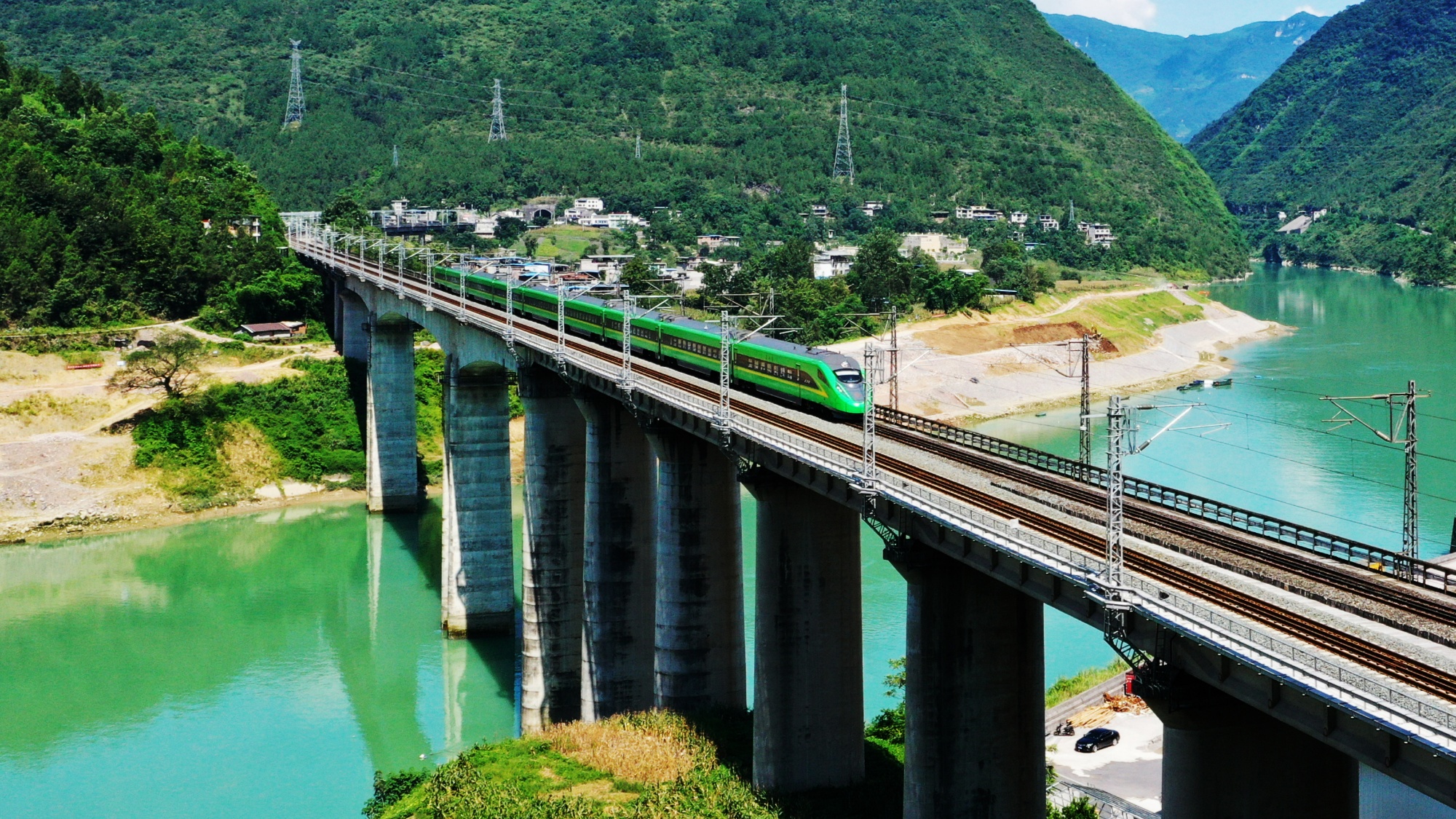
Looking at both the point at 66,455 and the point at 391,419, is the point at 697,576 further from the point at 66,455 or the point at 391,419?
the point at 66,455

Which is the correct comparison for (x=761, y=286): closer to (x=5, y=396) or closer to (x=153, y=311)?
(x=153, y=311)

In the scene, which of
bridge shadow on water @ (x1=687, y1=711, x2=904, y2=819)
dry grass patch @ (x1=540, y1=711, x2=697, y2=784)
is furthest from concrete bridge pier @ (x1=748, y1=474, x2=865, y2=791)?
dry grass patch @ (x1=540, y1=711, x2=697, y2=784)

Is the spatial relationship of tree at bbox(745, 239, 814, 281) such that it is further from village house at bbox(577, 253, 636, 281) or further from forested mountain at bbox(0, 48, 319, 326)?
forested mountain at bbox(0, 48, 319, 326)

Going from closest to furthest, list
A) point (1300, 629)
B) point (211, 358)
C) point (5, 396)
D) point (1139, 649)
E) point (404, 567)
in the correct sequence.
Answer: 1. point (1300, 629)
2. point (1139, 649)
3. point (404, 567)
4. point (5, 396)
5. point (211, 358)

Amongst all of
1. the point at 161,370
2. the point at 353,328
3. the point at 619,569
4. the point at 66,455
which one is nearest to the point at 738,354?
the point at 619,569

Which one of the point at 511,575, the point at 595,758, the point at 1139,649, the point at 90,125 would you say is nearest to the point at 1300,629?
the point at 1139,649

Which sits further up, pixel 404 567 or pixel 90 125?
pixel 90 125
